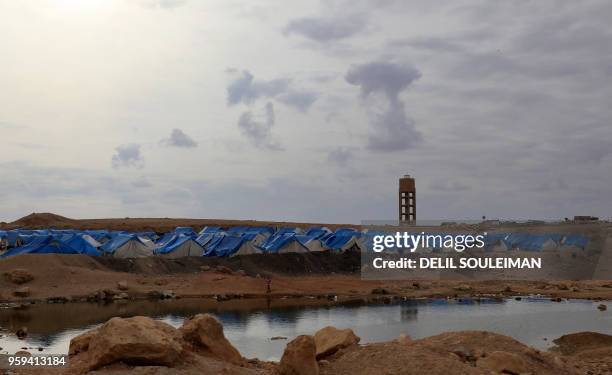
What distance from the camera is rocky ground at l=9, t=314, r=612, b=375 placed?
11.0m

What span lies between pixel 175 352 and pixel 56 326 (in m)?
14.1

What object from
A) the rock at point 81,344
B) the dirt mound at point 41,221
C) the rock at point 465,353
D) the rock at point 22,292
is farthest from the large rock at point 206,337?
the dirt mound at point 41,221

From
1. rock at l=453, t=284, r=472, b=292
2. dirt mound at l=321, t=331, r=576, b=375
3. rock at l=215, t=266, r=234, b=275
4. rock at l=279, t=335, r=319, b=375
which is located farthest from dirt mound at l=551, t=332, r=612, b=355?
rock at l=215, t=266, r=234, b=275

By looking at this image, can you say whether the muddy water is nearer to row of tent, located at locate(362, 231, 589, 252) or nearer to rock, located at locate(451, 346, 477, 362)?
rock, located at locate(451, 346, 477, 362)

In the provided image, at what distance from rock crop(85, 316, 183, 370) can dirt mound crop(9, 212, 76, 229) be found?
72289 millimetres

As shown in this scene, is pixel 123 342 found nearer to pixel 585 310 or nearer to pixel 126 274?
pixel 585 310

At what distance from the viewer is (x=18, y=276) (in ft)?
112

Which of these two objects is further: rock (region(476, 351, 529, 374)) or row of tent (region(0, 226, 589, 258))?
row of tent (region(0, 226, 589, 258))

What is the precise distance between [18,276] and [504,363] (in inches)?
1141

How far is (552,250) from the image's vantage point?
53531 mm

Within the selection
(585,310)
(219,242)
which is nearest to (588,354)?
(585,310)

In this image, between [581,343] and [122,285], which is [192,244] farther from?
[581,343]

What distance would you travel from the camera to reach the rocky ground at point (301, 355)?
36.0 ft

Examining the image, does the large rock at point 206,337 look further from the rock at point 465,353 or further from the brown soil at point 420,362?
the rock at point 465,353
